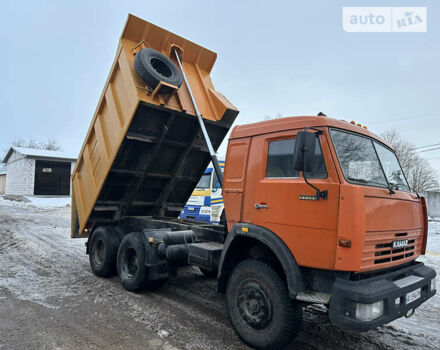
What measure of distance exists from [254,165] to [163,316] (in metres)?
2.40

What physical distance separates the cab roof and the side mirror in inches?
13.8

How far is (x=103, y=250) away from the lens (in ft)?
20.4

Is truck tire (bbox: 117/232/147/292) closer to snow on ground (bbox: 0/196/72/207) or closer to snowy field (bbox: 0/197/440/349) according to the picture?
snowy field (bbox: 0/197/440/349)

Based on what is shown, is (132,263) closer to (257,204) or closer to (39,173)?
(257,204)

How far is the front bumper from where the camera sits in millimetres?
2826

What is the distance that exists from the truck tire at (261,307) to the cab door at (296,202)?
0.44 meters

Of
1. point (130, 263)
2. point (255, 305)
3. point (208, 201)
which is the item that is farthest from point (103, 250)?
point (208, 201)

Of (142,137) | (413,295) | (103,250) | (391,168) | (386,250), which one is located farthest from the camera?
(103,250)

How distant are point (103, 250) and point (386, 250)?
4949 mm

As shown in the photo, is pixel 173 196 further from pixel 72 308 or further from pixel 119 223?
pixel 72 308

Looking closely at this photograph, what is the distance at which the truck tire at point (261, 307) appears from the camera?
3.28m

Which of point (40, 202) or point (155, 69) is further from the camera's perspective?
point (40, 202)

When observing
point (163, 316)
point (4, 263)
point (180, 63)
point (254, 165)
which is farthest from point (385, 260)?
point (4, 263)

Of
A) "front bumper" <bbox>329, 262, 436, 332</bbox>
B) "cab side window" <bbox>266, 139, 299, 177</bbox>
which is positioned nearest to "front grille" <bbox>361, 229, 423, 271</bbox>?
"front bumper" <bbox>329, 262, 436, 332</bbox>
